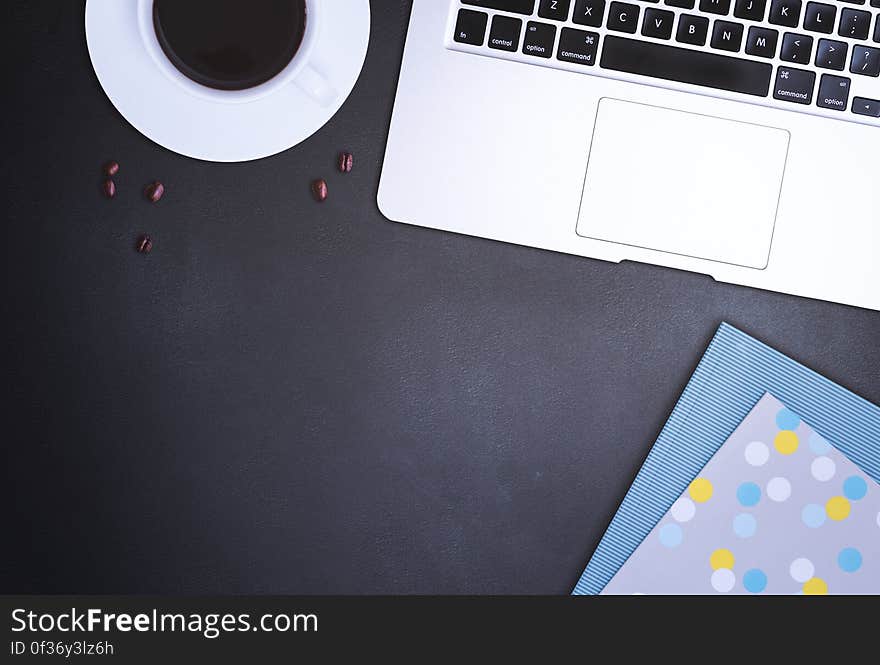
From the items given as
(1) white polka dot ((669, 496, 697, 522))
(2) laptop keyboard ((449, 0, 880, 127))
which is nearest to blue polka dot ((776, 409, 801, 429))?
(1) white polka dot ((669, 496, 697, 522))

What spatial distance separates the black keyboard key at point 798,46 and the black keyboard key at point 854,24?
27 millimetres

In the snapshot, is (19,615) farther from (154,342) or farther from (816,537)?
(816,537)

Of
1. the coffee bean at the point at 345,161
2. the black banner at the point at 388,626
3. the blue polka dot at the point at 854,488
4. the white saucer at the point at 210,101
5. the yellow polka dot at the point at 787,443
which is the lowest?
the black banner at the point at 388,626

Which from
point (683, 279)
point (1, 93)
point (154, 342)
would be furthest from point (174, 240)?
point (683, 279)

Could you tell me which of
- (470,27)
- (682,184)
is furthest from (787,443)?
(470,27)

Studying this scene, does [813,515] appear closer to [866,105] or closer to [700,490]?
[700,490]

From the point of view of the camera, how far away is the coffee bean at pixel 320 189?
2.37 feet

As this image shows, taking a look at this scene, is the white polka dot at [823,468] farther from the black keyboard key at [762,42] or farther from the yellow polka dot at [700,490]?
the black keyboard key at [762,42]

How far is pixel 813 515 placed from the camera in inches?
27.8

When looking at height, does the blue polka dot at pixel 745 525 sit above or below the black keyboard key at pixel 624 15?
below

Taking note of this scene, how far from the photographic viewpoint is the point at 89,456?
74cm

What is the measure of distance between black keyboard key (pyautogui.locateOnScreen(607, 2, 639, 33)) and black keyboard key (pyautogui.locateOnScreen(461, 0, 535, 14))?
6cm

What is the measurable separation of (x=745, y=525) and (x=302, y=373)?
0.41 meters

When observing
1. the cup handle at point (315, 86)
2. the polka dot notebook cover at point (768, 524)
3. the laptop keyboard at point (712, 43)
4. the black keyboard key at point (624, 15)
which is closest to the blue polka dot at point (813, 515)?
the polka dot notebook cover at point (768, 524)
